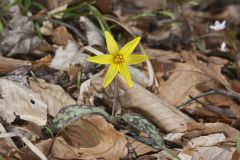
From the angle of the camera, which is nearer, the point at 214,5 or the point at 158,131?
the point at 158,131

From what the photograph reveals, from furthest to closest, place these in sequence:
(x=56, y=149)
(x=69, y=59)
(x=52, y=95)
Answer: (x=69, y=59) → (x=52, y=95) → (x=56, y=149)

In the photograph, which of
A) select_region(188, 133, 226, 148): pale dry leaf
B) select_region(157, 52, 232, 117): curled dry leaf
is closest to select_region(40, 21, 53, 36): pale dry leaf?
select_region(157, 52, 232, 117): curled dry leaf

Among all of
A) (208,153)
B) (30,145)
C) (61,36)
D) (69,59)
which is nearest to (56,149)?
(30,145)

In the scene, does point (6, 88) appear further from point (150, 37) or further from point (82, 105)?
point (150, 37)

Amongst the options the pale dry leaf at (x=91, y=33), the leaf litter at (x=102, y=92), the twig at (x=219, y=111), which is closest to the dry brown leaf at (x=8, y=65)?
the leaf litter at (x=102, y=92)

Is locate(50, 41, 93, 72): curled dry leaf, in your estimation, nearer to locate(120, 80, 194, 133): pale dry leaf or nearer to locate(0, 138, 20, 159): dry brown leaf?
locate(120, 80, 194, 133): pale dry leaf

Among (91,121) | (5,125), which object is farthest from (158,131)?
(5,125)

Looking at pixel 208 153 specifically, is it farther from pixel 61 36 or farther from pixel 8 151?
pixel 61 36
